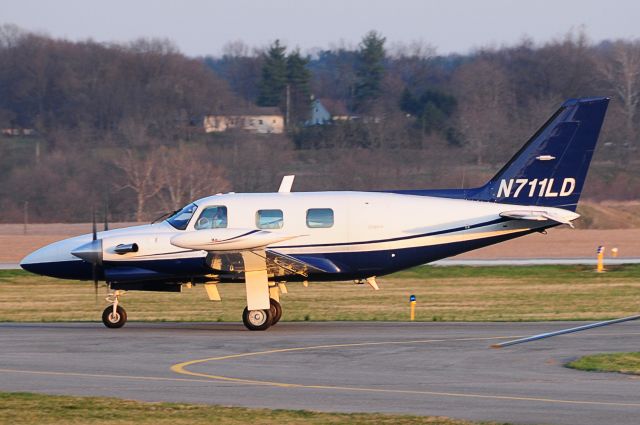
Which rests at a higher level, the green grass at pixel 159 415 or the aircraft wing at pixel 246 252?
the aircraft wing at pixel 246 252

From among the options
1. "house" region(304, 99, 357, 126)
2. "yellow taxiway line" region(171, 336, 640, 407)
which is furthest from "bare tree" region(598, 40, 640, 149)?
"yellow taxiway line" region(171, 336, 640, 407)

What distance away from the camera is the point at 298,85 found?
113 metres

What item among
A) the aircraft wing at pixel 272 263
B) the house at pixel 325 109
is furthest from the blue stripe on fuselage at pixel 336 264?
the house at pixel 325 109

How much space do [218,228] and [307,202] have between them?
1842 mm

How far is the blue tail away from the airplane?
0.02m

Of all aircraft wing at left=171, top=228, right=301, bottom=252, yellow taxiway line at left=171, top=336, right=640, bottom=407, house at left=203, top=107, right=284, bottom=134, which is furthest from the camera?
house at left=203, top=107, right=284, bottom=134

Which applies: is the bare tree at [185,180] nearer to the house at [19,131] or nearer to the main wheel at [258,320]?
the house at [19,131]

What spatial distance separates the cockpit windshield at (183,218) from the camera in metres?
22.4

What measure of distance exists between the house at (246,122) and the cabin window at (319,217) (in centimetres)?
5989

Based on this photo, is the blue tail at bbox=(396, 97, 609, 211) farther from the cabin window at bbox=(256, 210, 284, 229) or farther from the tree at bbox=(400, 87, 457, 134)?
the tree at bbox=(400, 87, 457, 134)

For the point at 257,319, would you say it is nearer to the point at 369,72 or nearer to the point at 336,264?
the point at 336,264

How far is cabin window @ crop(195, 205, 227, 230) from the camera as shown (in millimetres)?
22250

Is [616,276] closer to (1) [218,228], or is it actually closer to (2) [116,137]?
(1) [218,228]

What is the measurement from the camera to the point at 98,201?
6688 cm
